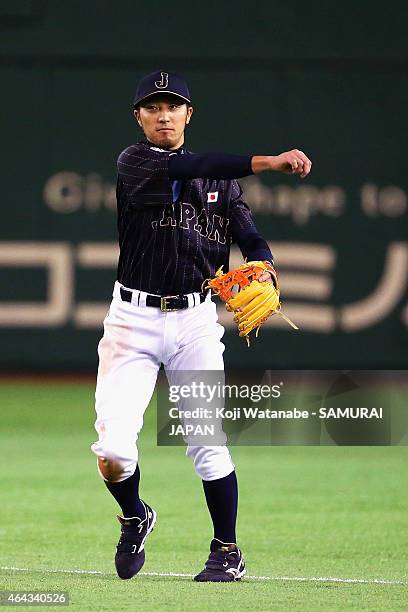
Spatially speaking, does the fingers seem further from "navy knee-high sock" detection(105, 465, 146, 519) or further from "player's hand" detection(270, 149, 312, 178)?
"navy knee-high sock" detection(105, 465, 146, 519)

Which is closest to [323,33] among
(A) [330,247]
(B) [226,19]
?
(B) [226,19]

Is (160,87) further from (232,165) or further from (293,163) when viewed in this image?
(293,163)

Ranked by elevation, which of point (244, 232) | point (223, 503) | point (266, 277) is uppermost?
point (244, 232)

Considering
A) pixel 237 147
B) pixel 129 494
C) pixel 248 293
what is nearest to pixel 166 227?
pixel 248 293

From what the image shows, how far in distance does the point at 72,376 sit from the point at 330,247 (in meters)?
2.72

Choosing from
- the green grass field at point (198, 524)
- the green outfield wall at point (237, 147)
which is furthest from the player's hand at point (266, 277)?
the green outfield wall at point (237, 147)

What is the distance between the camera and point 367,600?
5133mm

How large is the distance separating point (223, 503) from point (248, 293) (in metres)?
0.79

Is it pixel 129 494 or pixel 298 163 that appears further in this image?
pixel 129 494

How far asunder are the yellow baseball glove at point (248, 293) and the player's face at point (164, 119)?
0.53 meters

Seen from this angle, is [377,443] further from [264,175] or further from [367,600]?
[367,600]

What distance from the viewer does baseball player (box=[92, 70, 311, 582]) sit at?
548 cm

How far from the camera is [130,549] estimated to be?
5602mm

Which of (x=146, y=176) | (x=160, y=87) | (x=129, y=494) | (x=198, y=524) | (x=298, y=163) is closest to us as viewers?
(x=298, y=163)
